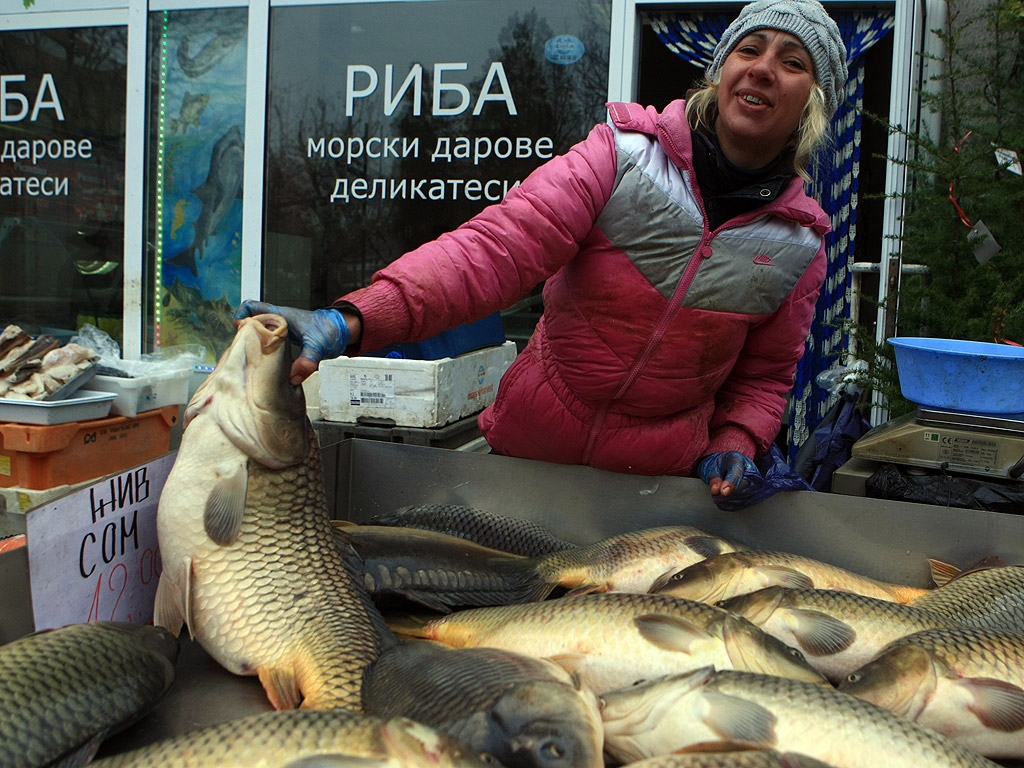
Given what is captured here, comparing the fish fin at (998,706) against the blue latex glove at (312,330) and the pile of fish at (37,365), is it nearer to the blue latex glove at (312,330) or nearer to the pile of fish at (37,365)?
the blue latex glove at (312,330)

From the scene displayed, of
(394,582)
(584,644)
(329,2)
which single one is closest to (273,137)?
(329,2)

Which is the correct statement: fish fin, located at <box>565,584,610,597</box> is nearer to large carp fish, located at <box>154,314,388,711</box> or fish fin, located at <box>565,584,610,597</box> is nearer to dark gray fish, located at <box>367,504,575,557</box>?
dark gray fish, located at <box>367,504,575,557</box>

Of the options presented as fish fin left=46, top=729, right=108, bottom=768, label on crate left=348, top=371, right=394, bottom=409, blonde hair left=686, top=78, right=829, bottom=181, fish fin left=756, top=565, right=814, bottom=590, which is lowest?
fish fin left=46, top=729, right=108, bottom=768

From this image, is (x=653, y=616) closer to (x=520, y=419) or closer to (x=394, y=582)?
(x=394, y=582)

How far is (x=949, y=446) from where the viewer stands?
103 inches

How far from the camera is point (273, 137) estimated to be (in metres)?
5.44

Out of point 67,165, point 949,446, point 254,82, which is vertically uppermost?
point 254,82

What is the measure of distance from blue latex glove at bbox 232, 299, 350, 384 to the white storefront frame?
12.5ft

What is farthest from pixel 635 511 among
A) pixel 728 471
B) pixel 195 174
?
pixel 195 174

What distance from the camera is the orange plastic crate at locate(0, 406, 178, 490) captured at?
3.98 metres

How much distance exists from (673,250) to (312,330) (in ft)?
3.07

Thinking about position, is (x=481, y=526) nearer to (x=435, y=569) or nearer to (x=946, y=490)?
(x=435, y=569)

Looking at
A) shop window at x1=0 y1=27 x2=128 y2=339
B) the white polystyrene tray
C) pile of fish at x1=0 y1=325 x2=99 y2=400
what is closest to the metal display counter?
the white polystyrene tray

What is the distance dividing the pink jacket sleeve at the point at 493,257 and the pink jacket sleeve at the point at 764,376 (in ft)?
2.03
